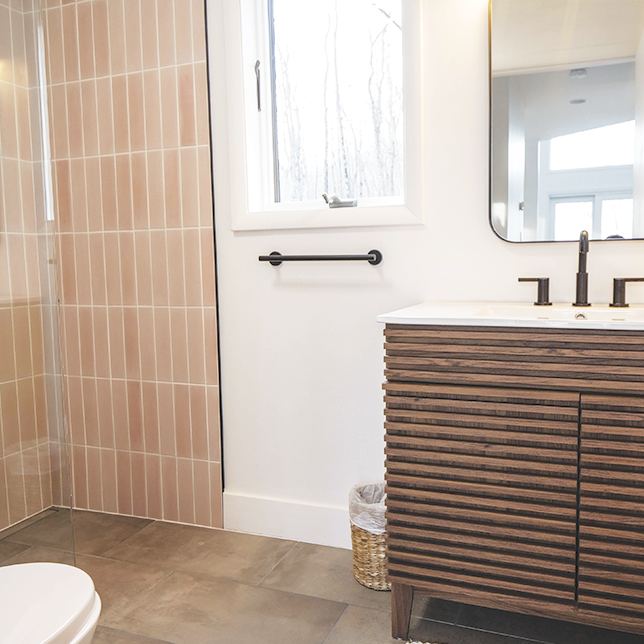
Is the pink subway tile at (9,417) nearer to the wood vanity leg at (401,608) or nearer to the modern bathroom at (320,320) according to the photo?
the modern bathroom at (320,320)

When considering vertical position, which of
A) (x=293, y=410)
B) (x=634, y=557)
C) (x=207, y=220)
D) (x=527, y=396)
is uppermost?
(x=207, y=220)

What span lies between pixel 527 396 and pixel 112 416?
1.65 metres

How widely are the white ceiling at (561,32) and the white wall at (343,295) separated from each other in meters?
0.07

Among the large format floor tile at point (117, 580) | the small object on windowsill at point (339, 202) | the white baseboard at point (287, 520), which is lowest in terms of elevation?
the large format floor tile at point (117, 580)

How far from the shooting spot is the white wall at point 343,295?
6.13 feet

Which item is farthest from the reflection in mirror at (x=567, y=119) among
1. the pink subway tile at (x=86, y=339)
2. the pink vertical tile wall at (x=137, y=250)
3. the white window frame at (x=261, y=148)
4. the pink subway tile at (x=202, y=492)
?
the pink subway tile at (x=86, y=339)

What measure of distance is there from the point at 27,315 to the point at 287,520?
3.89 feet

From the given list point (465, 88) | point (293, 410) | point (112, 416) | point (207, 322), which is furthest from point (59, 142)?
point (465, 88)

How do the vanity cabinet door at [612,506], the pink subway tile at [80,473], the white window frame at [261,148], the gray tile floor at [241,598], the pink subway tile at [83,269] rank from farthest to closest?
1. the pink subway tile at [80,473]
2. the pink subway tile at [83,269]
3. the white window frame at [261,148]
4. the gray tile floor at [241,598]
5. the vanity cabinet door at [612,506]

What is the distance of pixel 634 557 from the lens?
1.37 metres

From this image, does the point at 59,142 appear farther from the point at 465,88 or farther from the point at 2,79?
the point at 465,88

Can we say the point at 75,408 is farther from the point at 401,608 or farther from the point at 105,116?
the point at 401,608


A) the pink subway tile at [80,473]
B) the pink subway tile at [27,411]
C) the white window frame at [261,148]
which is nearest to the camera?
the pink subway tile at [27,411]

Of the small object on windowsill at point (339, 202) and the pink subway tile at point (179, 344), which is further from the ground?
the small object on windowsill at point (339, 202)
